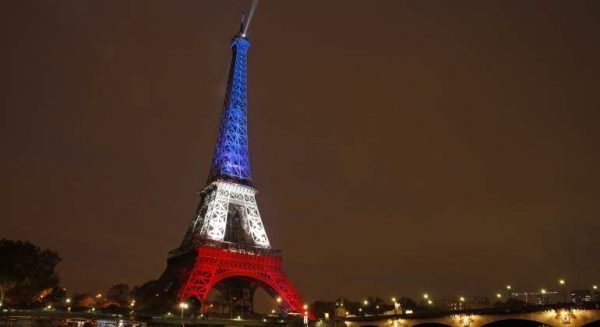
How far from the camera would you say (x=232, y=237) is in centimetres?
8962

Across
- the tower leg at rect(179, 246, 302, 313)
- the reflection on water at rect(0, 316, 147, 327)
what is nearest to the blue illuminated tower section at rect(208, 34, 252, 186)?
the tower leg at rect(179, 246, 302, 313)

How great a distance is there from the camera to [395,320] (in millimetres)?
72625

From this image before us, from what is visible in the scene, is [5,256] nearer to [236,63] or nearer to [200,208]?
[200,208]

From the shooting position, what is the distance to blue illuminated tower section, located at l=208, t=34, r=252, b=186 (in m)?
86.9

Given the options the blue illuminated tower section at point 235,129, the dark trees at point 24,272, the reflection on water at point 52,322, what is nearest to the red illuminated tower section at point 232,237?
the blue illuminated tower section at point 235,129

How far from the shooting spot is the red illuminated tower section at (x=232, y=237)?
70875 mm

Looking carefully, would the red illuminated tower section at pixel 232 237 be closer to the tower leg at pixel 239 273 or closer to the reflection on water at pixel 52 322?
the tower leg at pixel 239 273

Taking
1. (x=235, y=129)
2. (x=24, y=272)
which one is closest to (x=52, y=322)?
(x=24, y=272)

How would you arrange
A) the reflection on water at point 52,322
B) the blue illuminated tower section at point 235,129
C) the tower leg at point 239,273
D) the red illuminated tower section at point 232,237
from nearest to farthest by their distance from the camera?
the reflection on water at point 52,322 → the tower leg at point 239,273 → the red illuminated tower section at point 232,237 → the blue illuminated tower section at point 235,129

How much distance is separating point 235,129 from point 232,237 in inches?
779

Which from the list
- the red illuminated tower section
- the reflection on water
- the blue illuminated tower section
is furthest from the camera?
the blue illuminated tower section

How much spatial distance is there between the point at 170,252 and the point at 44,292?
20658mm

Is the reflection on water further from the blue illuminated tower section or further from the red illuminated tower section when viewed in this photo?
the blue illuminated tower section

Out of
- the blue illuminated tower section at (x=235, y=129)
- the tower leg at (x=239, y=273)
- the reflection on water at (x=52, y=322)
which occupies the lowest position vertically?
the reflection on water at (x=52, y=322)
